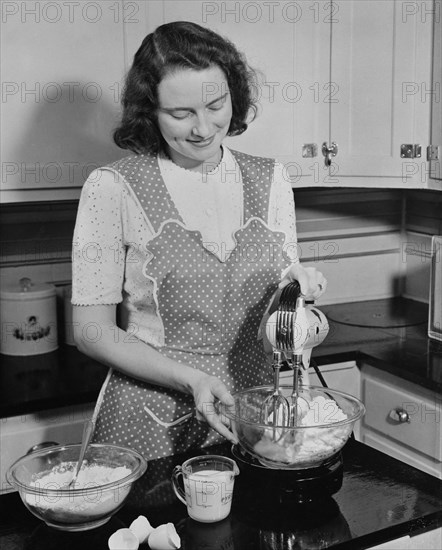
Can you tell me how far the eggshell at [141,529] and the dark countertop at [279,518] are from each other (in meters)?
0.04

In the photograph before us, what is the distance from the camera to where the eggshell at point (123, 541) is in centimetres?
105

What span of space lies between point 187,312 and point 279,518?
56 cm

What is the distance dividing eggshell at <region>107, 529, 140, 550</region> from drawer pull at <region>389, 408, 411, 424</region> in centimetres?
117

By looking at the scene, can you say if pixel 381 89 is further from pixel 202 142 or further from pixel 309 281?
pixel 309 281

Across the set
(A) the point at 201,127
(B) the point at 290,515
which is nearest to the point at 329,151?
(A) the point at 201,127

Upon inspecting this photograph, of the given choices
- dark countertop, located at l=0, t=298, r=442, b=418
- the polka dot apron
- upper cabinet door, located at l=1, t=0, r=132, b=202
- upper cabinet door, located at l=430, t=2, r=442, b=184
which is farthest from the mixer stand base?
upper cabinet door, located at l=430, t=2, r=442, b=184

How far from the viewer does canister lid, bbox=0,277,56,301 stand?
7.06 ft

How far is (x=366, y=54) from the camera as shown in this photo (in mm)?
2213

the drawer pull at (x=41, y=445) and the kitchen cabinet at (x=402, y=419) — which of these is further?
the kitchen cabinet at (x=402, y=419)

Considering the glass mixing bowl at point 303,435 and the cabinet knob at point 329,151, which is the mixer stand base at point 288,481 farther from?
the cabinet knob at point 329,151

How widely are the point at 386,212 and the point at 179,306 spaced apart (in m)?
1.38

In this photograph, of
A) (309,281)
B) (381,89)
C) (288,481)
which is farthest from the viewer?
(381,89)

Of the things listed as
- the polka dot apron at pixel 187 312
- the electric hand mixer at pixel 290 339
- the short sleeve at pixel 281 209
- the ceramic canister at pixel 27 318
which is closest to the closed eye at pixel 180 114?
the polka dot apron at pixel 187 312

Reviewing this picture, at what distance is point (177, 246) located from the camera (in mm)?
1618
